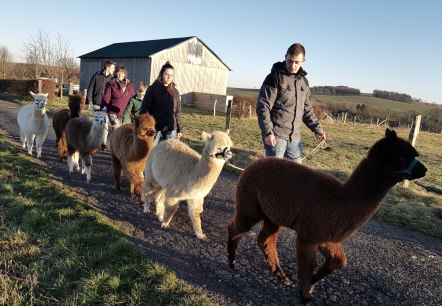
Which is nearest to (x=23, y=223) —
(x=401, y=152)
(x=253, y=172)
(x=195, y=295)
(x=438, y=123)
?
(x=195, y=295)

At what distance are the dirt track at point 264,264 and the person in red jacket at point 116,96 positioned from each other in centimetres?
229

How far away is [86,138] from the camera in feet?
22.8

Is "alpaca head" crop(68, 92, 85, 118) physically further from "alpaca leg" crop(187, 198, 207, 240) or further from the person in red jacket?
"alpaca leg" crop(187, 198, 207, 240)

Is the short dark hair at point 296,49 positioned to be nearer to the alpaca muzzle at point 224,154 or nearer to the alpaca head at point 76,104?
the alpaca muzzle at point 224,154

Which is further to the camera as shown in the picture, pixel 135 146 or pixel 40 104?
pixel 40 104

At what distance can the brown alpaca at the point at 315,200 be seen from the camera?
9.14 feet

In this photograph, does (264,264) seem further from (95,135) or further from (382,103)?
(382,103)

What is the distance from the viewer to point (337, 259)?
10.7 feet

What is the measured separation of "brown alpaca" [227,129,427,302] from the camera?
2787mm

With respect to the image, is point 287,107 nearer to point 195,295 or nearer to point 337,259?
point 337,259

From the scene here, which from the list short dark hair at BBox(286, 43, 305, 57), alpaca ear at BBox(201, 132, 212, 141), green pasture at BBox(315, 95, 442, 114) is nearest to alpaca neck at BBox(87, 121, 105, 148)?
alpaca ear at BBox(201, 132, 212, 141)

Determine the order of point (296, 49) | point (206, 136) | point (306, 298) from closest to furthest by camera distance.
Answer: point (306, 298), point (296, 49), point (206, 136)

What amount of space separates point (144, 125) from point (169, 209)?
1.54 m

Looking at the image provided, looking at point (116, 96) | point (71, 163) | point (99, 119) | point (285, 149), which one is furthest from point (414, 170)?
point (71, 163)
